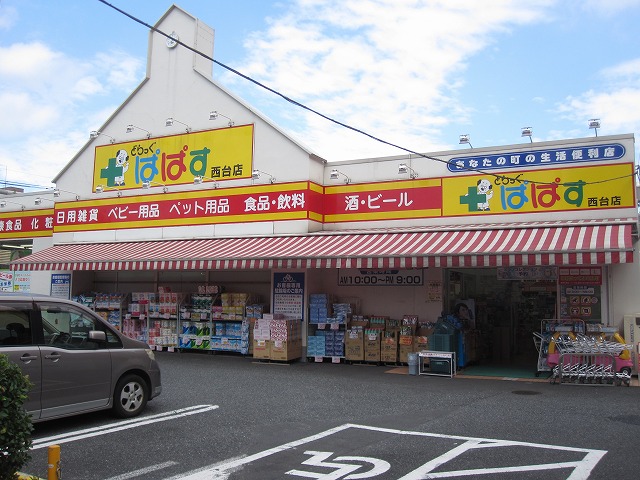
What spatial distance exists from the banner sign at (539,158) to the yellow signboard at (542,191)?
196 millimetres

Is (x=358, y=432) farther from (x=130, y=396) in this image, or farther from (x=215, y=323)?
(x=215, y=323)

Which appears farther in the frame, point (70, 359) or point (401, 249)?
point (401, 249)

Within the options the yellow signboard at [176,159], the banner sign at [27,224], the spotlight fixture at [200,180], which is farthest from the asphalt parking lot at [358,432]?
the banner sign at [27,224]

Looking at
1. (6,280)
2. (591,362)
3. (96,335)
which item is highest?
(6,280)

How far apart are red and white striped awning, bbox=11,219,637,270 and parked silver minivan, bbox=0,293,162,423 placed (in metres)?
5.30

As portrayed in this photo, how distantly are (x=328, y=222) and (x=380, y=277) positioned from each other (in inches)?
81.9

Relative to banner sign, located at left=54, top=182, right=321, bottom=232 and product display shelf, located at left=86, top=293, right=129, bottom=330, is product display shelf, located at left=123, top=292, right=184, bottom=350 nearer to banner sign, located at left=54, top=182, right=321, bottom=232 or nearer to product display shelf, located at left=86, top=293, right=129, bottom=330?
product display shelf, located at left=86, top=293, right=129, bottom=330

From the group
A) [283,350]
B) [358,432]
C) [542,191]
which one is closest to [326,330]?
[283,350]

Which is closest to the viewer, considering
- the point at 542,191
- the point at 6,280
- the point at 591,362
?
the point at 591,362

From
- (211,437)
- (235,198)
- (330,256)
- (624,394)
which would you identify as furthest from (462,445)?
(235,198)

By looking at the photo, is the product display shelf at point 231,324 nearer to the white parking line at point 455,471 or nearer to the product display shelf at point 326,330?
the product display shelf at point 326,330

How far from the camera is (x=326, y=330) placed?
1435 centimetres

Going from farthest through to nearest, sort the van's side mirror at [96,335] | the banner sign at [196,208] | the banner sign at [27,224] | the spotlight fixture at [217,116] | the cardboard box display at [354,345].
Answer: the banner sign at [27,224]
the spotlight fixture at [217,116]
the banner sign at [196,208]
the cardboard box display at [354,345]
the van's side mirror at [96,335]

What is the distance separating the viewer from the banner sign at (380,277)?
45.8ft
